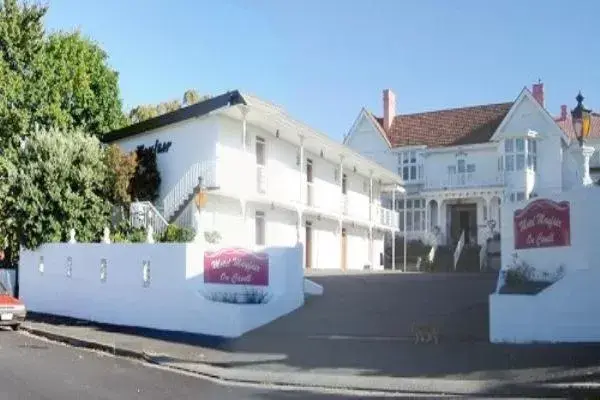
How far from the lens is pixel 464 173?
40.3 metres

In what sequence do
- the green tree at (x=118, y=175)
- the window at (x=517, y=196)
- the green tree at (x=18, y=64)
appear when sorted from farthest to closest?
the window at (x=517, y=196)
the green tree at (x=18, y=64)
the green tree at (x=118, y=175)

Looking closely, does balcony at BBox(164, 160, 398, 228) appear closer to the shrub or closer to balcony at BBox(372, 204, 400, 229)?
the shrub

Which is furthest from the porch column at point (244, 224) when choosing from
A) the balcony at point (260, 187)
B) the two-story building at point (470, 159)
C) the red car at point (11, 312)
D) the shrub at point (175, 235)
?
the two-story building at point (470, 159)

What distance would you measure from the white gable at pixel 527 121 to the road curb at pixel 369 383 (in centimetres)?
3051

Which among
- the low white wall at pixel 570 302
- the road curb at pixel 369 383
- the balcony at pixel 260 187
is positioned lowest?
the road curb at pixel 369 383

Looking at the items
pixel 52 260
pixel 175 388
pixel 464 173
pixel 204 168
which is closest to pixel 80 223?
pixel 52 260

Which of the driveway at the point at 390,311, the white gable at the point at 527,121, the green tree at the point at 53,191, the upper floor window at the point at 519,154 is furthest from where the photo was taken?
the white gable at the point at 527,121

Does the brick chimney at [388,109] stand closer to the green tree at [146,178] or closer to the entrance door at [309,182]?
the entrance door at [309,182]

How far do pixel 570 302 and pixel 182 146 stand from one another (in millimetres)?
15189

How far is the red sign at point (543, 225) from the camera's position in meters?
13.7

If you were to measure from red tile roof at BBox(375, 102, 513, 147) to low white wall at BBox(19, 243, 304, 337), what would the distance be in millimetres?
26024

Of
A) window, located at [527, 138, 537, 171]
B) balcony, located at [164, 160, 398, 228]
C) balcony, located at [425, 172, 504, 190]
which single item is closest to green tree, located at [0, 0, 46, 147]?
balcony, located at [164, 160, 398, 228]

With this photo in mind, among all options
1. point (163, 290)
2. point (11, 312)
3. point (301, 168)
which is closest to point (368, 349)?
point (163, 290)

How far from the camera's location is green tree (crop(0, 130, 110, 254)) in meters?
22.0
